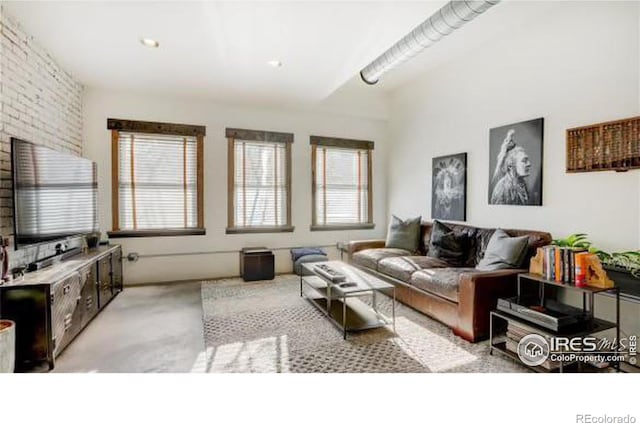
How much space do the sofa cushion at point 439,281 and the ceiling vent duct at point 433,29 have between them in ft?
7.23

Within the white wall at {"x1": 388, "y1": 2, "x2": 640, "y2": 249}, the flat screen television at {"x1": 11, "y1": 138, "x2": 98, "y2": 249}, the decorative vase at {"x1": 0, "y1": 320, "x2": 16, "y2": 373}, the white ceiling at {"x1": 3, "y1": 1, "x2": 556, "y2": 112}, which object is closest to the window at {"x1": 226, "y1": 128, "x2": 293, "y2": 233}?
the white ceiling at {"x1": 3, "y1": 1, "x2": 556, "y2": 112}

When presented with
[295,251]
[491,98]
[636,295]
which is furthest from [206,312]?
[491,98]

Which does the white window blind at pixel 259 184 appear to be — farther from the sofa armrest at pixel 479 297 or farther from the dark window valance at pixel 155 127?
the sofa armrest at pixel 479 297

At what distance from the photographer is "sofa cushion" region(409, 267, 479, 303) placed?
9.32 ft

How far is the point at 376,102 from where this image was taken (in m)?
5.61

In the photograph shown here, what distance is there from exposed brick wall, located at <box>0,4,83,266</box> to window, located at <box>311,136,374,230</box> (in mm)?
3372

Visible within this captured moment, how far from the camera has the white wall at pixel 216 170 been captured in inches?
171

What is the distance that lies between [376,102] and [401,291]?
11.6 ft

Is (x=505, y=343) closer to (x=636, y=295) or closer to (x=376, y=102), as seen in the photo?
(x=636, y=295)

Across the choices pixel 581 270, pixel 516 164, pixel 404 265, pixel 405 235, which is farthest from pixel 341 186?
pixel 581 270

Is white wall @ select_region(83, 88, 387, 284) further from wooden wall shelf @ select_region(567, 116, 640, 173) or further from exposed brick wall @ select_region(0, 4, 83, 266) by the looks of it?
wooden wall shelf @ select_region(567, 116, 640, 173)

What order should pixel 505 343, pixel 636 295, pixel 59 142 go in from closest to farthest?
pixel 636 295 < pixel 505 343 < pixel 59 142

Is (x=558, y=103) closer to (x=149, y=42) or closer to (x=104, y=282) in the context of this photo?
(x=149, y=42)
